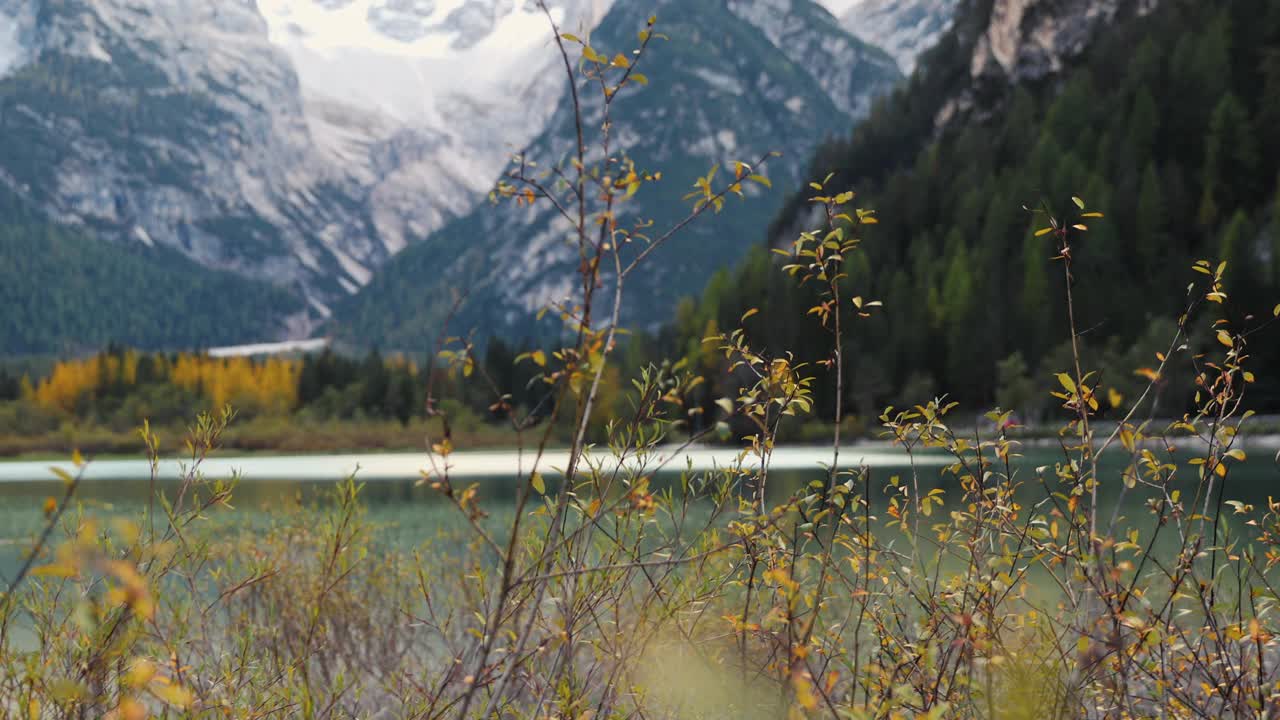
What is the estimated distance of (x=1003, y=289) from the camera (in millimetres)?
88500

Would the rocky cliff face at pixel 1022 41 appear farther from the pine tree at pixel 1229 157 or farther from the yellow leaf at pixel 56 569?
the yellow leaf at pixel 56 569

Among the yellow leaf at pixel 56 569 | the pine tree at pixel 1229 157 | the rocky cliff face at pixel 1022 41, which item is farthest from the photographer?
the rocky cliff face at pixel 1022 41

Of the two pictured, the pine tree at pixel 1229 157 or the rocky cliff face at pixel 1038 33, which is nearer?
the pine tree at pixel 1229 157

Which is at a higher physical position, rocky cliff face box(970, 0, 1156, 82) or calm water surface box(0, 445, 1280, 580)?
rocky cliff face box(970, 0, 1156, 82)

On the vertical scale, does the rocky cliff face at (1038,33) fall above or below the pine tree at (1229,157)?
above

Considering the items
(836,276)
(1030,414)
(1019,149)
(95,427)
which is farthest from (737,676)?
(95,427)

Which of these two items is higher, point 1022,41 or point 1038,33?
point 1038,33

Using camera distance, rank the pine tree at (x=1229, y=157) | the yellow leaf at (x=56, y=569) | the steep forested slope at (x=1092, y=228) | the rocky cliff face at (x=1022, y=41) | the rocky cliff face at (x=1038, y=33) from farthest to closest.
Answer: the rocky cliff face at (x=1022, y=41)
the rocky cliff face at (x=1038, y=33)
the pine tree at (x=1229, y=157)
the steep forested slope at (x=1092, y=228)
the yellow leaf at (x=56, y=569)

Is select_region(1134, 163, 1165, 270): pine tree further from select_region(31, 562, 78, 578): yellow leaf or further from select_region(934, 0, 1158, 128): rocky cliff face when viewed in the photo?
select_region(31, 562, 78, 578): yellow leaf

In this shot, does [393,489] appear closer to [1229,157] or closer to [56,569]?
[56,569]

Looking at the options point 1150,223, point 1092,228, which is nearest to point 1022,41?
point 1150,223

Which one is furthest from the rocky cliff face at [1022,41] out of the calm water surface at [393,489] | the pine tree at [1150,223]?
the calm water surface at [393,489]

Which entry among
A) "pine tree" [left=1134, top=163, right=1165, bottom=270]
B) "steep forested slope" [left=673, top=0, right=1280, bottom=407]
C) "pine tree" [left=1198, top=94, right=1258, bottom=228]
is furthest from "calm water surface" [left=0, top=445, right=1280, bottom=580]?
"pine tree" [left=1198, top=94, right=1258, bottom=228]

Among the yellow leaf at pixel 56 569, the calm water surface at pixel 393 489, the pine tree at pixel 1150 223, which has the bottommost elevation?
the calm water surface at pixel 393 489
